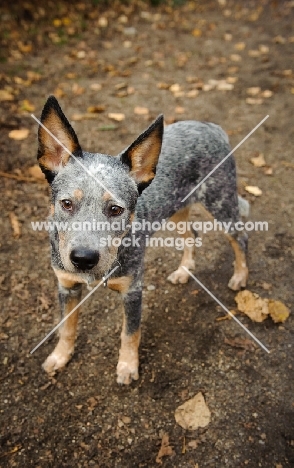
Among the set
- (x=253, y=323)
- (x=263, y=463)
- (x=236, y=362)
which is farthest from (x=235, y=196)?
(x=263, y=463)

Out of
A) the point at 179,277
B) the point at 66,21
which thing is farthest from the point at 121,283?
the point at 66,21

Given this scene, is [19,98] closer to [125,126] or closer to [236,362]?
[125,126]

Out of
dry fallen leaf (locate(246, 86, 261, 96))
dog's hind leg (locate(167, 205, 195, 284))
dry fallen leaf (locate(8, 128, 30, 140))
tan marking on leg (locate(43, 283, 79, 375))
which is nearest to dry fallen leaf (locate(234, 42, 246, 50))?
dry fallen leaf (locate(246, 86, 261, 96))

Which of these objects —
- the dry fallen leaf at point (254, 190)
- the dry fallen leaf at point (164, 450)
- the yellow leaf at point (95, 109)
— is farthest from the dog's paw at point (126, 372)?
the yellow leaf at point (95, 109)

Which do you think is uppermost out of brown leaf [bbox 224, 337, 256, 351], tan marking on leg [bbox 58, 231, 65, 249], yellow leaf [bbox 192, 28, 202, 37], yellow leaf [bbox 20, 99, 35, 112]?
tan marking on leg [bbox 58, 231, 65, 249]

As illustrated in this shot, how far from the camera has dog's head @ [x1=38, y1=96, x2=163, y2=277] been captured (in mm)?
2443

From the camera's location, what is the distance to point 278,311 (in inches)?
153

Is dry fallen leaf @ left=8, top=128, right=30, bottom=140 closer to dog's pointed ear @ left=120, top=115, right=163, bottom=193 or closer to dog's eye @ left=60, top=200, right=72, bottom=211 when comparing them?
dog's pointed ear @ left=120, top=115, right=163, bottom=193

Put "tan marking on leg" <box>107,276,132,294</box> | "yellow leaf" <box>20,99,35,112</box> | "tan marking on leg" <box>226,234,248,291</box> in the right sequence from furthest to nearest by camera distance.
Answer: "yellow leaf" <box>20,99,35,112</box>
"tan marking on leg" <box>226,234,248,291</box>
"tan marking on leg" <box>107,276,132,294</box>

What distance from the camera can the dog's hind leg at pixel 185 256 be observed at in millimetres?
4258

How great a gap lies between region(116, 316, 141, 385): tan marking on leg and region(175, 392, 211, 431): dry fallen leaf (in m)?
0.45

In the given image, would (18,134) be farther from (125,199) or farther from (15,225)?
(125,199)

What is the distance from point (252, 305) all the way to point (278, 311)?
0.78 ft

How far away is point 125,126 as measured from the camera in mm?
6434
